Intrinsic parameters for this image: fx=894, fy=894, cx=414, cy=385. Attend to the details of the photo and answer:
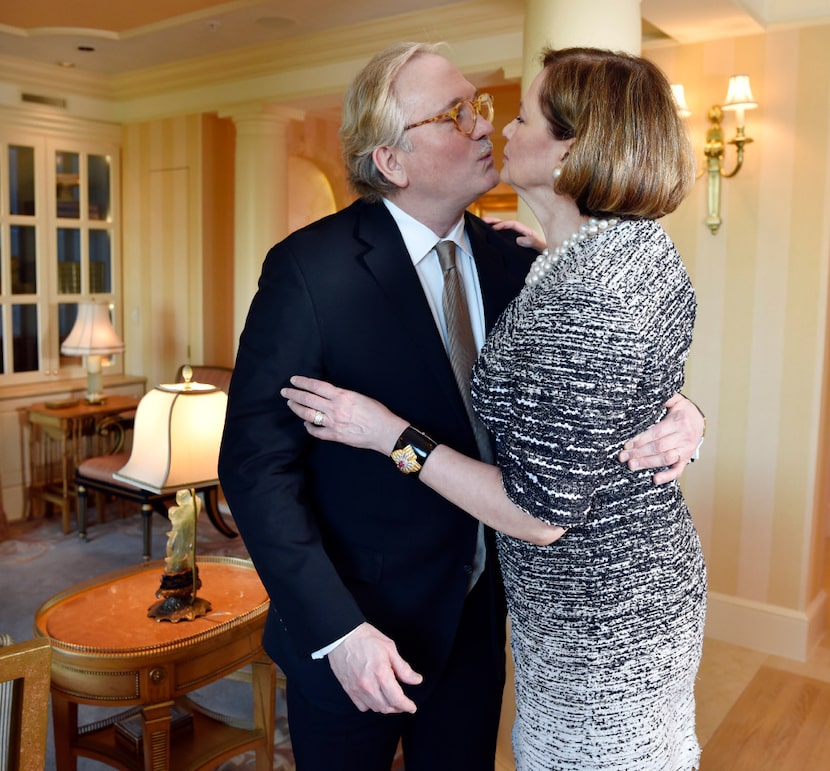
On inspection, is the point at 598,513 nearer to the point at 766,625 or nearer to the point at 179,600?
the point at 179,600

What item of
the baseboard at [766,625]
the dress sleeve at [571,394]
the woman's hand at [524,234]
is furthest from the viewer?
the baseboard at [766,625]

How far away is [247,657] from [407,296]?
1324mm

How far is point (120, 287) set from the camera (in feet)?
21.4

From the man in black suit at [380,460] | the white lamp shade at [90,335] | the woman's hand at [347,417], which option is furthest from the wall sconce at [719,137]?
the white lamp shade at [90,335]

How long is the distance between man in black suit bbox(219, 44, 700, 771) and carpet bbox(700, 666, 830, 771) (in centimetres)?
167

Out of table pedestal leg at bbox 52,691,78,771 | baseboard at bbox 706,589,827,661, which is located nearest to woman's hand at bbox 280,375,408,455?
table pedestal leg at bbox 52,691,78,771

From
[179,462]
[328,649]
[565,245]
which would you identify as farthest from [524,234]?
[179,462]

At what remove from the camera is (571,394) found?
3.80ft

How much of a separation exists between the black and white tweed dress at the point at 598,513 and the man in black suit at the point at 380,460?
14cm

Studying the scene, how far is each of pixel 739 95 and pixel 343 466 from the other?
2751mm

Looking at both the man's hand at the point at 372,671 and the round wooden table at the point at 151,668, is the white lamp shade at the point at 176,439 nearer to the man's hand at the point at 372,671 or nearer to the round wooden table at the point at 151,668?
the round wooden table at the point at 151,668

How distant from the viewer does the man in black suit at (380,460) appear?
4.74 ft

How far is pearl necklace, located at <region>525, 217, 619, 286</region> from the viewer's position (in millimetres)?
1299

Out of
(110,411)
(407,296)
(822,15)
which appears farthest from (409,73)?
(110,411)
